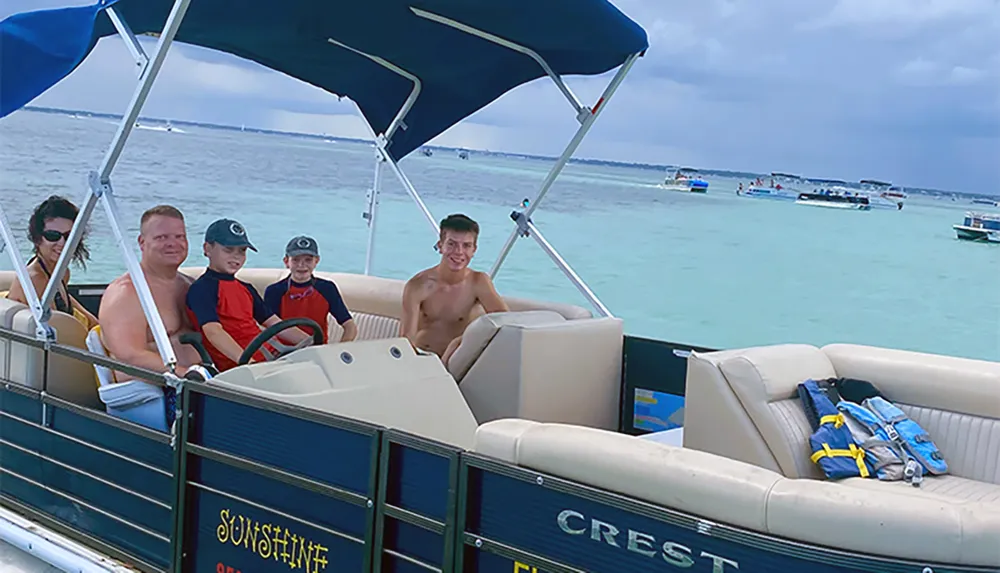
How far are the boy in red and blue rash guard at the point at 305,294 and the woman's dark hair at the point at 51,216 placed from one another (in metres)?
0.76

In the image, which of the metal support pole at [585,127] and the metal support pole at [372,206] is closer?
the metal support pole at [585,127]

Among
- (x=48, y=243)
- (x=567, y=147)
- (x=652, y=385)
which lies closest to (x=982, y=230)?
(x=567, y=147)

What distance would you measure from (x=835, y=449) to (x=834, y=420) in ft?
0.31

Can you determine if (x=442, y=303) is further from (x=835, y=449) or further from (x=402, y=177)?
(x=835, y=449)

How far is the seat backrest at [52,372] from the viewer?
121 inches

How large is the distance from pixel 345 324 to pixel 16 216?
722 inches

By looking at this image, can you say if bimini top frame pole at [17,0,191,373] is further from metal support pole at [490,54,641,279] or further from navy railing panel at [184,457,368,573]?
metal support pole at [490,54,641,279]

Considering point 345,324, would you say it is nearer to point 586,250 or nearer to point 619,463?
point 619,463

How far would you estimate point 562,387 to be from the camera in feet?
11.5

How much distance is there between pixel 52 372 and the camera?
3.07 meters

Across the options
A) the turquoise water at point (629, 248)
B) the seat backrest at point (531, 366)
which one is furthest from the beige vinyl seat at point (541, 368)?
the turquoise water at point (629, 248)

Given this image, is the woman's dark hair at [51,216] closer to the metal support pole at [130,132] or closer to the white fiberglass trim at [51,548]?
the metal support pole at [130,132]

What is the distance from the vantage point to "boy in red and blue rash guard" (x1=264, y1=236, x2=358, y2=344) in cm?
399

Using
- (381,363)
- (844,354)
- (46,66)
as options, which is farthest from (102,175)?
(844,354)
